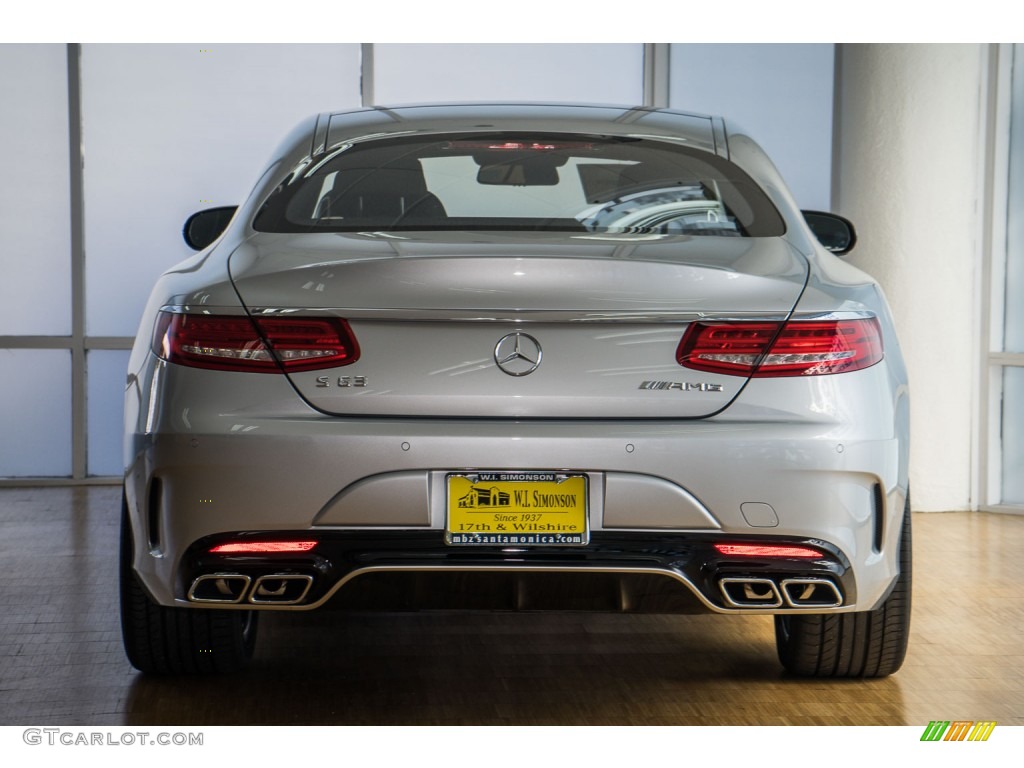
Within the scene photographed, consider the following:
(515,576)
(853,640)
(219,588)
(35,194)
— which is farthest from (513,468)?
(35,194)

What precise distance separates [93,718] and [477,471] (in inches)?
48.9

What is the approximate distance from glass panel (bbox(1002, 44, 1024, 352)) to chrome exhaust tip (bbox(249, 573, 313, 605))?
5.30 metres

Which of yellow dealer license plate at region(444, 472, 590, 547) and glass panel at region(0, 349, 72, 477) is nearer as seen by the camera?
yellow dealer license plate at region(444, 472, 590, 547)

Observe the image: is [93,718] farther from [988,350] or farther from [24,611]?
[988,350]

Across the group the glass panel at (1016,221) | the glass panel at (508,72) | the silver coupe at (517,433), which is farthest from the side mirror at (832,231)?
the glass panel at (508,72)

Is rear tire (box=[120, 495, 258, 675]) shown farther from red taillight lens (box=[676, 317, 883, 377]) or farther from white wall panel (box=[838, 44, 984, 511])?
white wall panel (box=[838, 44, 984, 511])

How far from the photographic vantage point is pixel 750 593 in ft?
9.11

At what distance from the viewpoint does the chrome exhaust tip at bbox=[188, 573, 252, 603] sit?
2.77 meters

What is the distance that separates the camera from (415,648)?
387 cm

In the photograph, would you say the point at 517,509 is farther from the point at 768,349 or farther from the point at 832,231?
the point at 832,231

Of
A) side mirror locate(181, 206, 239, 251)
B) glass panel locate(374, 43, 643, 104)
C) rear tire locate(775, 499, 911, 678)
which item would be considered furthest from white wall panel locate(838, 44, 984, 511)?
side mirror locate(181, 206, 239, 251)

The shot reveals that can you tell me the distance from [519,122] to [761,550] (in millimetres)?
1465

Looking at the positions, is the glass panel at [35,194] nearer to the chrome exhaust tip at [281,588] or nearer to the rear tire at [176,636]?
the rear tire at [176,636]
